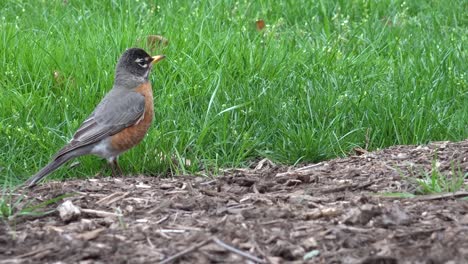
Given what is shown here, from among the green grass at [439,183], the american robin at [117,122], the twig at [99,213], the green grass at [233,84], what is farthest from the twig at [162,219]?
the green grass at [233,84]

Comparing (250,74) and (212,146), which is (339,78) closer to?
(250,74)

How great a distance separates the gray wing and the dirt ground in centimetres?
71

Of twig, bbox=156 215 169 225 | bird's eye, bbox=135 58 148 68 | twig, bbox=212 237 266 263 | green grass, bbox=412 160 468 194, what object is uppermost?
twig, bbox=212 237 266 263

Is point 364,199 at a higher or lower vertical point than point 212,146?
higher

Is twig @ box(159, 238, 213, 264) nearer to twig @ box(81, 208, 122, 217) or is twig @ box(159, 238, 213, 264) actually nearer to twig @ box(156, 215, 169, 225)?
twig @ box(156, 215, 169, 225)

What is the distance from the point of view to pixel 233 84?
6.83 m

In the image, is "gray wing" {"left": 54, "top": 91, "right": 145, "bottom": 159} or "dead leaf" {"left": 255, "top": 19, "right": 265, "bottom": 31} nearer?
"gray wing" {"left": 54, "top": 91, "right": 145, "bottom": 159}

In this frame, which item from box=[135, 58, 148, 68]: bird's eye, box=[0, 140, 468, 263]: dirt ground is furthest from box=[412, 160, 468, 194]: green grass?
box=[135, 58, 148, 68]: bird's eye

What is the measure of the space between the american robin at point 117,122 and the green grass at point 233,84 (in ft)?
0.49

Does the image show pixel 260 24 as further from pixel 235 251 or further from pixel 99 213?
pixel 235 251

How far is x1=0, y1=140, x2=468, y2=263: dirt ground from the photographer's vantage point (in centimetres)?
365

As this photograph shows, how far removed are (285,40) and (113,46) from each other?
1.57 meters

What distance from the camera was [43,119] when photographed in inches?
251

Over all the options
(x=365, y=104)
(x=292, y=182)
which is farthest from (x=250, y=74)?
(x=292, y=182)
